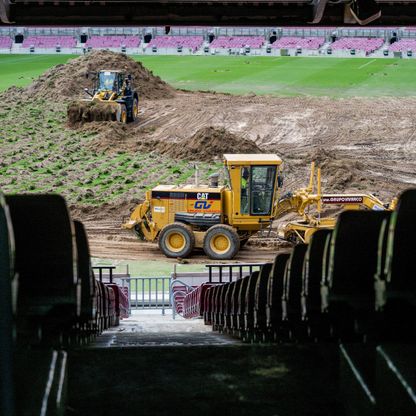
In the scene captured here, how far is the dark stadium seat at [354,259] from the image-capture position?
3682 millimetres

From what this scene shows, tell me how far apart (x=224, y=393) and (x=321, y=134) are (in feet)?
108

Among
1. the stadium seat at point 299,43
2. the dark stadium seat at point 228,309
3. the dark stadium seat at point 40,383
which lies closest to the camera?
the dark stadium seat at point 40,383

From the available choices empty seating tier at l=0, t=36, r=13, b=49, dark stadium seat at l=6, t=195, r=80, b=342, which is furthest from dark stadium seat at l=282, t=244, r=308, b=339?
empty seating tier at l=0, t=36, r=13, b=49

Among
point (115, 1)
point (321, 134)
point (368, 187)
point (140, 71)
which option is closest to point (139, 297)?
point (115, 1)

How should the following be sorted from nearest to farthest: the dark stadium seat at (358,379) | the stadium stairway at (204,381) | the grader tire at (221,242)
→ the dark stadium seat at (358,379) < the stadium stairway at (204,381) < the grader tire at (221,242)

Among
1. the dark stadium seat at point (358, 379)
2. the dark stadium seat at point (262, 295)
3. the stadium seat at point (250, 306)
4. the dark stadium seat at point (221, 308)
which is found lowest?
the dark stadium seat at point (221, 308)

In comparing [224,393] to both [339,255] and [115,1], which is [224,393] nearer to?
[339,255]

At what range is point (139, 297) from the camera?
17.5 metres

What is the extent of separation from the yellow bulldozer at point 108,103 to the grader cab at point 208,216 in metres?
16.3

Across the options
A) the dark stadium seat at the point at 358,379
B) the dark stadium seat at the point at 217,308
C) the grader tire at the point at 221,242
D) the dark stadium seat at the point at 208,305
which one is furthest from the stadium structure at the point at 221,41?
the dark stadium seat at the point at 358,379

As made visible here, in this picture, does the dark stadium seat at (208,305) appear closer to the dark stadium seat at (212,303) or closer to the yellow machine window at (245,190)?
the dark stadium seat at (212,303)

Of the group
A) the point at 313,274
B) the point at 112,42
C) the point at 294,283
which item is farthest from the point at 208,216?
the point at 112,42

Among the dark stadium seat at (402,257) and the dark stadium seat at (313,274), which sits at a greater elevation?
the dark stadium seat at (402,257)

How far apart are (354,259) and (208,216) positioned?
1690 cm
